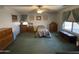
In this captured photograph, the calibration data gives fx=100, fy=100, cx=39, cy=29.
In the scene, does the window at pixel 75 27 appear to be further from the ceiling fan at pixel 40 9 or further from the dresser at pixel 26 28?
the dresser at pixel 26 28

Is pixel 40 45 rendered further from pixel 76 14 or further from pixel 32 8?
pixel 76 14

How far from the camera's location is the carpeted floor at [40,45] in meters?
1.90

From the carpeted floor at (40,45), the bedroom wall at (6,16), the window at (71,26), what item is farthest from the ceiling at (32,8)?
the carpeted floor at (40,45)

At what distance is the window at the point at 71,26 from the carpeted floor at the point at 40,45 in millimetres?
244

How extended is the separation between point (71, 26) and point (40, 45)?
712 mm

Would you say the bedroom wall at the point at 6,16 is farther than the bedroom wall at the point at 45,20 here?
No

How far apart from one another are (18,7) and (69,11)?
0.98 meters

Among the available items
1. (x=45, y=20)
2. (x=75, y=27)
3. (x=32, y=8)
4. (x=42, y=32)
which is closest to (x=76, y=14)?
(x=75, y=27)

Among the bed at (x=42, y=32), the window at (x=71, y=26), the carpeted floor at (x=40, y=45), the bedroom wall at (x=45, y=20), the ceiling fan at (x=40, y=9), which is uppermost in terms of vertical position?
the ceiling fan at (x=40, y=9)

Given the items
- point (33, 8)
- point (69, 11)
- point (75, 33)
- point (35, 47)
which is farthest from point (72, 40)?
point (33, 8)

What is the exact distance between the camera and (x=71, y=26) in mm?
1952

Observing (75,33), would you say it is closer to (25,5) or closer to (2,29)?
(25,5)

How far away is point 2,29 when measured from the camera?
185cm

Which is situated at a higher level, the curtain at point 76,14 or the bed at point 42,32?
the curtain at point 76,14
